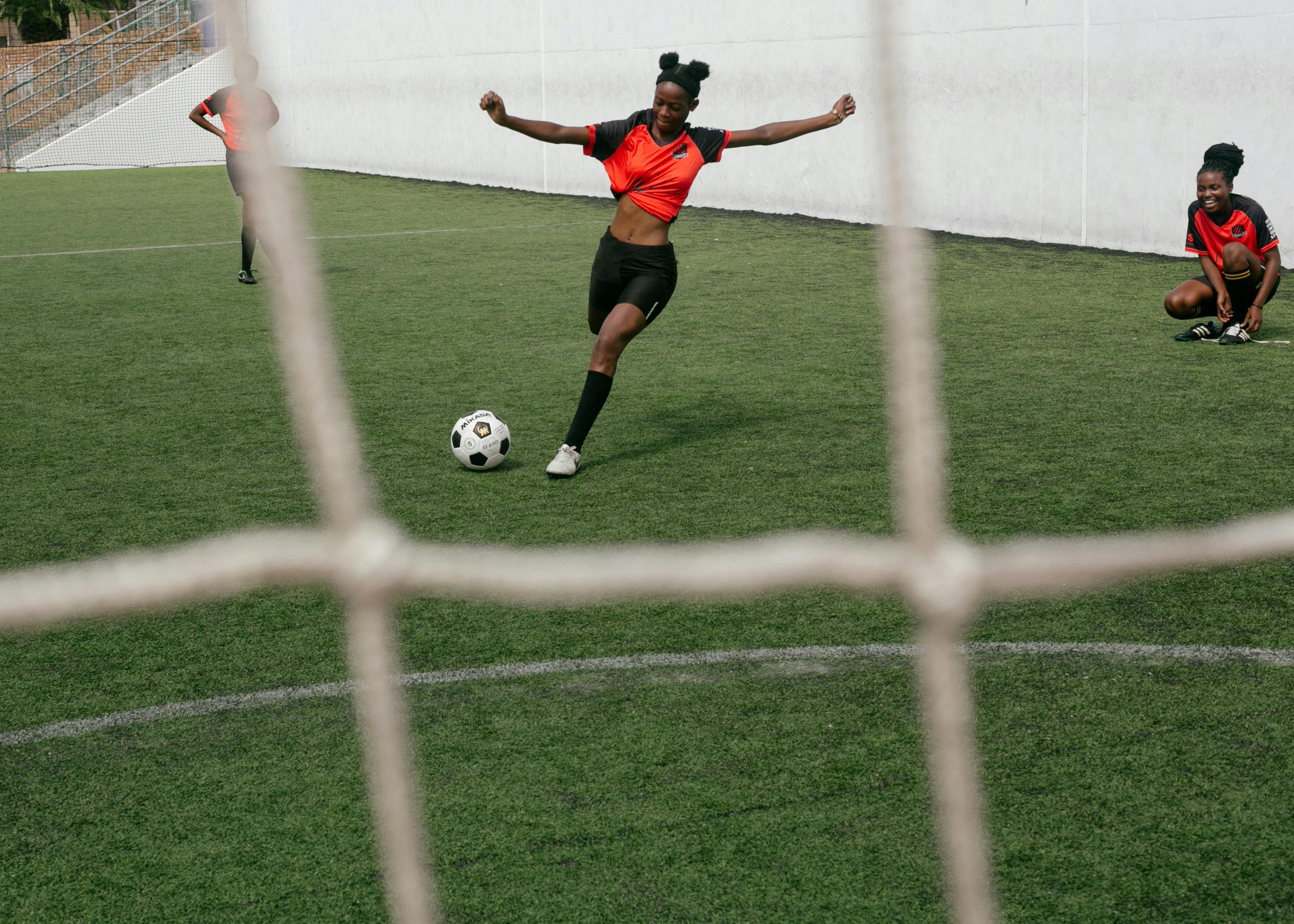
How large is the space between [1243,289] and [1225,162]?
672 mm

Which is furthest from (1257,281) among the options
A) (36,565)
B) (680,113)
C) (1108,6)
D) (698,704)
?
(36,565)

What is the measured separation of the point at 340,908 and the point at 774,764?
874mm

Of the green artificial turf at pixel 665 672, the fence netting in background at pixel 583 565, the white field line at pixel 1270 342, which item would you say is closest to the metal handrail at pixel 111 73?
the green artificial turf at pixel 665 672

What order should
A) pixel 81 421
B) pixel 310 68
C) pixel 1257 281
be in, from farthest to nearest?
pixel 310 68, pixel 1257 281, pixel 81 421

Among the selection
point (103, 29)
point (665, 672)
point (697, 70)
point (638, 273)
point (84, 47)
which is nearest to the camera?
point (665, 672)

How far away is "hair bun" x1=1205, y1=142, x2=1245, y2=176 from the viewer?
6836mm

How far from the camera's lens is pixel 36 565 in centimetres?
401

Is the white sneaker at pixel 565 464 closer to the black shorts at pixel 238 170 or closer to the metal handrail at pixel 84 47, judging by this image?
the black shorts at pixel 238 170

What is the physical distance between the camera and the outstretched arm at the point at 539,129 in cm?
429

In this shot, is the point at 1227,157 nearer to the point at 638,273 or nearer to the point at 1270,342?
the point at 1270,342

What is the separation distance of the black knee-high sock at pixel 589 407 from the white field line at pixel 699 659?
1.79 meters

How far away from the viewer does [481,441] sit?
16.2 feet

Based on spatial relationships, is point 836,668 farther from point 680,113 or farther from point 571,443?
point 680,113

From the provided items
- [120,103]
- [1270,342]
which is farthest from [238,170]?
[120,103]
